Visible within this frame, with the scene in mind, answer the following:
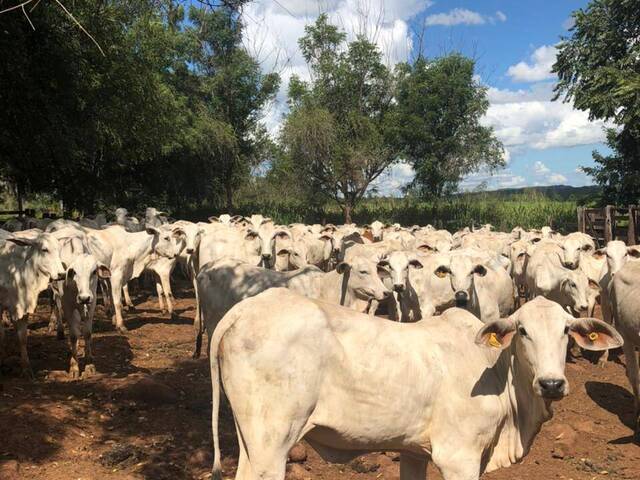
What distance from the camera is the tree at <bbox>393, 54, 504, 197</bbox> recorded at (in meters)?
32.9

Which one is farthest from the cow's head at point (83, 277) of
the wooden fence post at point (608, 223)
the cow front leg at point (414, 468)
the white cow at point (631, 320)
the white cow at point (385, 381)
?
the wooden fence post at point (608, 223)

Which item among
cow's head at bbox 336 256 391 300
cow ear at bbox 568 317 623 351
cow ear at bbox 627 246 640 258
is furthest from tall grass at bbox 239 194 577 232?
cow ear at bbox 568 317 623 351

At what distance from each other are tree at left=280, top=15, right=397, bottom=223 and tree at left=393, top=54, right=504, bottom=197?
173cm

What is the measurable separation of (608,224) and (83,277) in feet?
62.6

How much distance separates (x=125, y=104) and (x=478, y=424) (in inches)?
610

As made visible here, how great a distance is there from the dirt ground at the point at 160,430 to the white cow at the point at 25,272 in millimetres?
856

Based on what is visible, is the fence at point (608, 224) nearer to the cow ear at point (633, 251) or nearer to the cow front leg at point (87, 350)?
the cow ear at point (633, 251)

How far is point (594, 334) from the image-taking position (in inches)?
173

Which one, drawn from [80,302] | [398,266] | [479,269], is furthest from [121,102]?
[479,269]

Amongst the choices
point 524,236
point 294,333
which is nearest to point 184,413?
point 294,333

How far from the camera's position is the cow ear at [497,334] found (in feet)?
13.8

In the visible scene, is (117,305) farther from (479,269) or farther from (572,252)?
(572,252)

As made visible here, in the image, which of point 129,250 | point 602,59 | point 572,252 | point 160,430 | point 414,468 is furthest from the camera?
point 602,59

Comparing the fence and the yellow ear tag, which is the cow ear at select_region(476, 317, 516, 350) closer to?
the yellow ear tag
